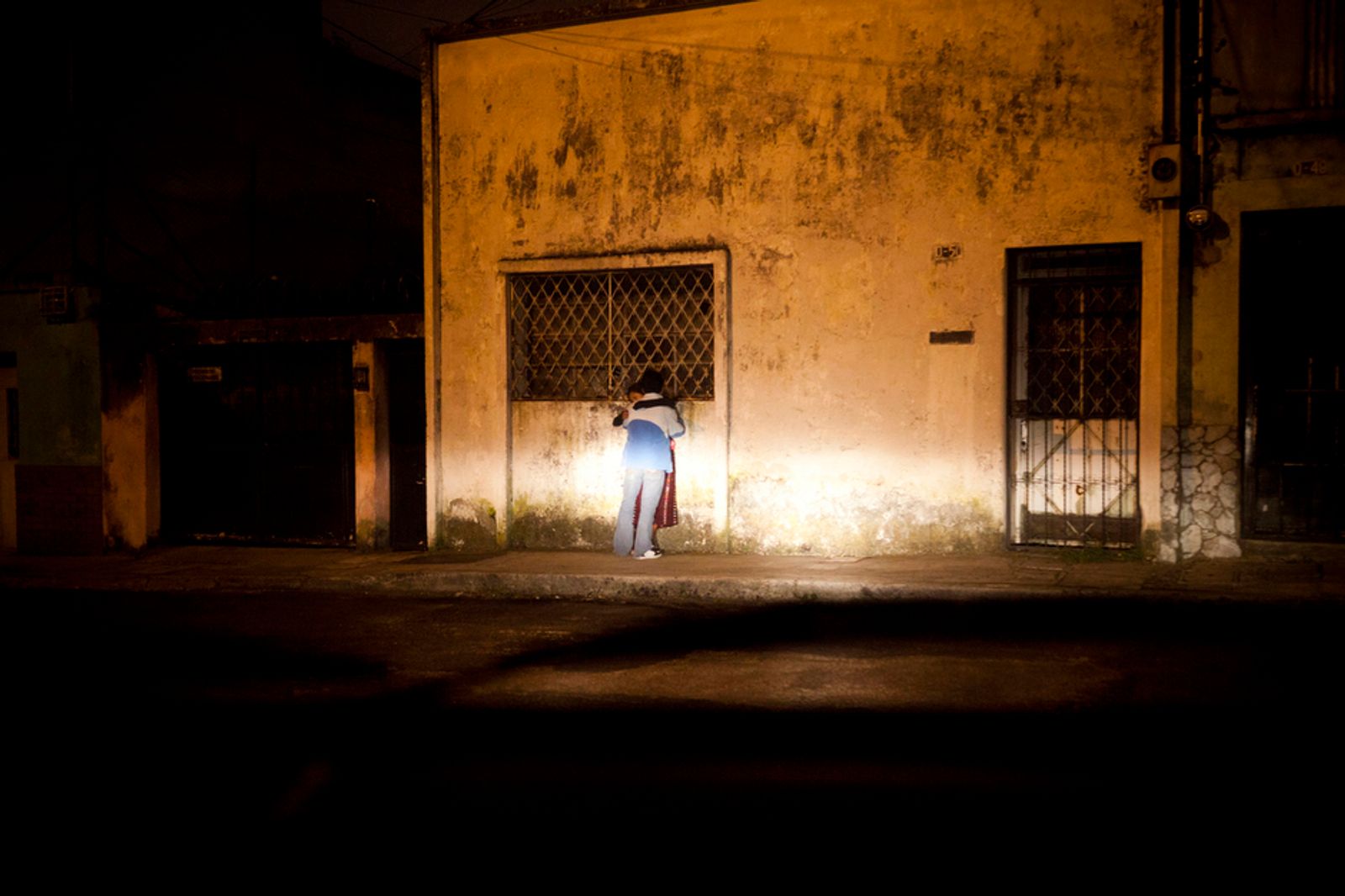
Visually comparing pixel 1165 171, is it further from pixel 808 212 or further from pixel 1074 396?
pixel 808 212

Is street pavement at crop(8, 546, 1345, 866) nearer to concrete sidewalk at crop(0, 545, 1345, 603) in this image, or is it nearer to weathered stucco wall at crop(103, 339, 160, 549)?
concrete sidewalk at crop(0, 545, 1345, 603)

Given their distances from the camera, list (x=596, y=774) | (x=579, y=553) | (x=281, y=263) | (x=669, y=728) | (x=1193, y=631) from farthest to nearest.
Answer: (x=281, y=263), (x=579, y=553), (x=1193, y=631), (x=669, y=728), (x=596, y=774)

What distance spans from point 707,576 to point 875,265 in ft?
10.8

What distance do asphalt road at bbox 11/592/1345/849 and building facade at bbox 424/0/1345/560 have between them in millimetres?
2192

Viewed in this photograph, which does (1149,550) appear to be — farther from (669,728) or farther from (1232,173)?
(669,728)

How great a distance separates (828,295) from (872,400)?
106 cm

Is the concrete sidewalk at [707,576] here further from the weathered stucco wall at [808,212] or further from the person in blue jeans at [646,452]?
the weathered stucco wall at [808,212]

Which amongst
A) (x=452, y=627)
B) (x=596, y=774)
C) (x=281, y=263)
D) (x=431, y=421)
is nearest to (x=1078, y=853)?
(x=596, y=774)

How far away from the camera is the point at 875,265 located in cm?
1029

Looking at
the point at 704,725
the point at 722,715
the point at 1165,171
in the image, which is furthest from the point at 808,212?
the point at 704,725

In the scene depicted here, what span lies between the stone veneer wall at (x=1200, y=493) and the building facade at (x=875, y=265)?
0.07 feet

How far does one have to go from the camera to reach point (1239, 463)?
929 cm

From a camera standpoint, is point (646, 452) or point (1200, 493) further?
point (646, 452)

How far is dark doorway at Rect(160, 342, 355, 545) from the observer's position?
1245 centimetres
